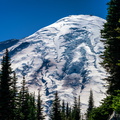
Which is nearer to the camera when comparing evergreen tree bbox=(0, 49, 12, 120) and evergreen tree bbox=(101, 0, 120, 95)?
evergreen tree bbox=(101, 0, 120, 95)

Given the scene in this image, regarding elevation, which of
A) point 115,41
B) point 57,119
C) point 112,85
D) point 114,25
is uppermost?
point 114,25

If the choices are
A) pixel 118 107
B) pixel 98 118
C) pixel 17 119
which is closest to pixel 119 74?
pixel 98 118

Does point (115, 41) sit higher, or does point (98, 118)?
point (115, 41)

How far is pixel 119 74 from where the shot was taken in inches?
715

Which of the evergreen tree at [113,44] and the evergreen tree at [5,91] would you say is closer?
the evergreen tree at [113,44]

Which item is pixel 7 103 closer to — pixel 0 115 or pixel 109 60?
pixel 0 115

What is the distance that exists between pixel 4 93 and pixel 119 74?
42.1ft

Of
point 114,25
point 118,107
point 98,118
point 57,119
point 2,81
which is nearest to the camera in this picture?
point 118,107

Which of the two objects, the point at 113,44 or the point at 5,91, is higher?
the point at 113,44

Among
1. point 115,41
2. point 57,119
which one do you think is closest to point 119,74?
point 115,41

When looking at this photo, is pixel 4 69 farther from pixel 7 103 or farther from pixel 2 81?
pixel 7 103

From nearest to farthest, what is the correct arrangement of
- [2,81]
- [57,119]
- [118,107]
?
[118,107] < [2,81] < [57,119]

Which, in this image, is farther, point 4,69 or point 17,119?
point 17,119

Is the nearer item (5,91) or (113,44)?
(113,44)
